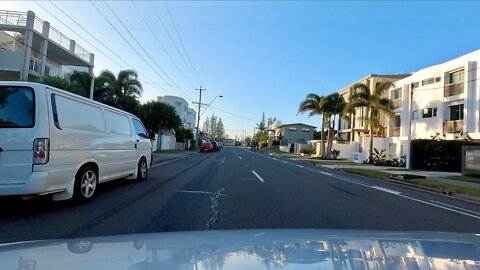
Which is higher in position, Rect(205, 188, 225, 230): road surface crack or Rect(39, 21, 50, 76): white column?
Rect(39, 21, 50, 76): white column

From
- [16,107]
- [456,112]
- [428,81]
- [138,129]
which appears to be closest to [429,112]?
[428,81]

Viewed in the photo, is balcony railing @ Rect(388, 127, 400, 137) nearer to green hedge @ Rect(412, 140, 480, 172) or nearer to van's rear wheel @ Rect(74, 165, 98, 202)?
green hedge @ Rect(412, 140, 480, 172)

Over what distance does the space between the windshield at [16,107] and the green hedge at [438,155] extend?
91.2ft

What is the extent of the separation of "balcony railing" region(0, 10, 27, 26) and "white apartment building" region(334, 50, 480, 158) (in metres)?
28.0

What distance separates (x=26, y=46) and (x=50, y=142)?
85.6ft

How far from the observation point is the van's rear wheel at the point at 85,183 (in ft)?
27.0

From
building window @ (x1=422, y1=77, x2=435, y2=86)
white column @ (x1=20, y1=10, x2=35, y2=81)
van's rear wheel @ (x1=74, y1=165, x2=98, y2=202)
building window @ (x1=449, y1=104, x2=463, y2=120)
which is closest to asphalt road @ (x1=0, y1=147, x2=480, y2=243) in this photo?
van's rear wheel @ (x1=74, y1=165, x2=98, y2=202)

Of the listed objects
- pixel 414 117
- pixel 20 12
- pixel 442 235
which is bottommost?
pixel 442 235

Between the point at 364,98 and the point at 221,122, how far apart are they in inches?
5934

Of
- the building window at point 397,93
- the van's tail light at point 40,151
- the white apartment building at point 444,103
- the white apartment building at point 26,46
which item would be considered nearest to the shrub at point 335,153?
the white apartment building at point 444,103

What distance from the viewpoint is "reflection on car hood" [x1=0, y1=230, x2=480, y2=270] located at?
3.10 meters

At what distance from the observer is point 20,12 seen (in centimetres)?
3042

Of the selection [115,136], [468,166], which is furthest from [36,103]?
[468,166]

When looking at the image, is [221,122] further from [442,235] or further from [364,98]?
[442,235]
